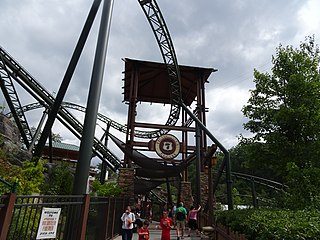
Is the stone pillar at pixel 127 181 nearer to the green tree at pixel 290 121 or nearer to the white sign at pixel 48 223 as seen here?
the green tree at pixel 290 121

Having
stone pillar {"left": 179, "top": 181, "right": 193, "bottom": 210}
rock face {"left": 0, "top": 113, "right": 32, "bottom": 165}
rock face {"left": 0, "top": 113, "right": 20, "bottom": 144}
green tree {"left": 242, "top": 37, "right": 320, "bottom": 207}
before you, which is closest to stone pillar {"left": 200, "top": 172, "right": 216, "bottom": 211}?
stone pillar {"left": 179, "top": 181, "right": 193, "bottom": 210}

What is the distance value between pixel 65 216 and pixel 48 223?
2766mm

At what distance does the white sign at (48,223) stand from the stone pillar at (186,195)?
1058cm

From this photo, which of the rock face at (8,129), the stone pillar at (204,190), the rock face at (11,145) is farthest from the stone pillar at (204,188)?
the rock face at (8,129)

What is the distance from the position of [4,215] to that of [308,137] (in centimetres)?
A: 891

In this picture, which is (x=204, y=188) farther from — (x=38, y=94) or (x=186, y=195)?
(x=38, y=94)

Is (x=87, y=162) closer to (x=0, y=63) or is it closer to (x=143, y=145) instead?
(x=143, y=145)

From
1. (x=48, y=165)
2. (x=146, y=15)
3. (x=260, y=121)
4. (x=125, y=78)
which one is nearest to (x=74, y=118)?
(x=48, y=165)

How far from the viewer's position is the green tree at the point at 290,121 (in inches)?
292

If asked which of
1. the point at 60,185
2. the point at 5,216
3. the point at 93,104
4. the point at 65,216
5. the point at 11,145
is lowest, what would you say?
the point at 65,216

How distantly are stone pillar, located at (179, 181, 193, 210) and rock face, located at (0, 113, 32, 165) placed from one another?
9.63 meters

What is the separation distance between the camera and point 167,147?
43.2 ft

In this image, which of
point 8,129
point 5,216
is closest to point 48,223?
point 5,216

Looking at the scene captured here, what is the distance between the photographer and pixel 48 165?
50.7ft
